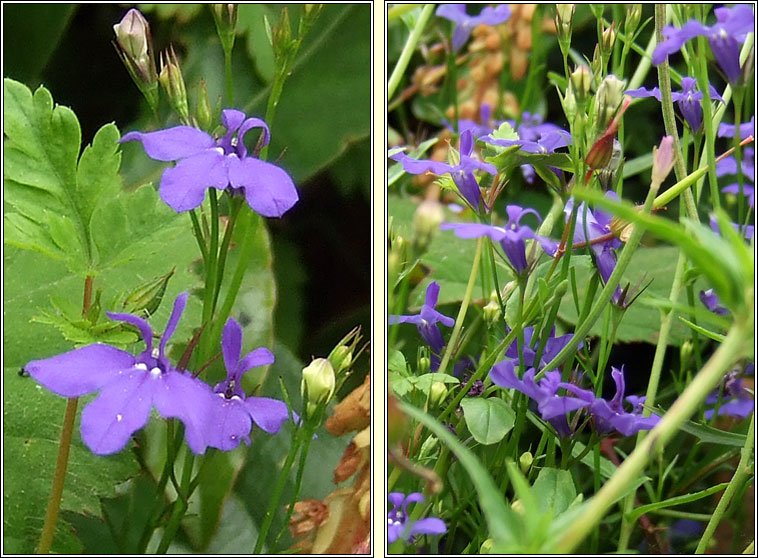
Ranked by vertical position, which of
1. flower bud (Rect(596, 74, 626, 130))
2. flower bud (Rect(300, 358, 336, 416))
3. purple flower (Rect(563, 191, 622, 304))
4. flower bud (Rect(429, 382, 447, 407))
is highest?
flower bud (Rect(596, 74, 626, 130))

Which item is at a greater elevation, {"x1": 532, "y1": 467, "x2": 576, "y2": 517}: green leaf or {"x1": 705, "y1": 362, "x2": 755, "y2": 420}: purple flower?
{"x1": 705, "y1": 362, "x2": 755, "y2": 420}: purple flower

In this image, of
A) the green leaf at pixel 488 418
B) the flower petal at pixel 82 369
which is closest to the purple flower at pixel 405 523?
the green leaf at pixel 488 418

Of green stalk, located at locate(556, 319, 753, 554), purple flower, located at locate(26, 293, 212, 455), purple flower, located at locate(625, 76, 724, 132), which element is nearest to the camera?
green stalk, located at locate(556, 319, 753, 554)

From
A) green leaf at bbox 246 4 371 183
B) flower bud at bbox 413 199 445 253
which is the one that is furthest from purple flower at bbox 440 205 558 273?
green leaf at bbox 246 4 371 183

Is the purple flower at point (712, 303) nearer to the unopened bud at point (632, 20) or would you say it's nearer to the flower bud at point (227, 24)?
the unopened bud at point (632, 20)

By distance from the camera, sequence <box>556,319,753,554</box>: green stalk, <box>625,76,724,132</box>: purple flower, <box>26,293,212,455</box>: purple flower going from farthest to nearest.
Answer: <box>625,76,724,132</box>: purple flower
<box>26,293,212,455</box>: purple flower
<box>556,319,753,554</box>: green stalk

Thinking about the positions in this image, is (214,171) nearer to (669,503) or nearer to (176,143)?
(176,143)

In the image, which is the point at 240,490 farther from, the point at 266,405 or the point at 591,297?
the point at 591,297

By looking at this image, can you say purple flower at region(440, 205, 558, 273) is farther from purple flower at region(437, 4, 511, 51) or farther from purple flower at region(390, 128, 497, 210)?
purple flower at region(437, 4, 511, 51)
